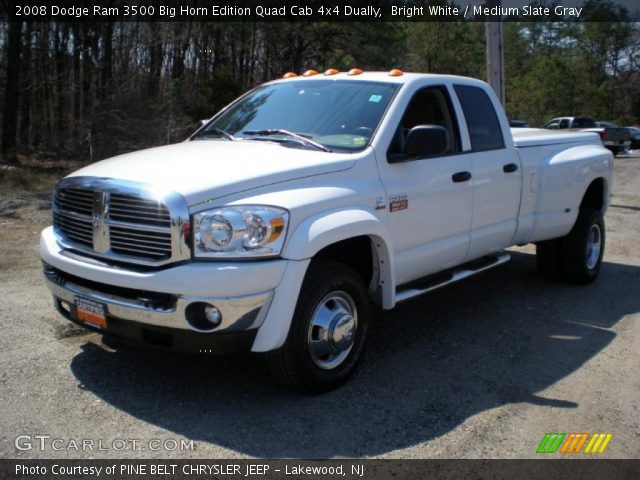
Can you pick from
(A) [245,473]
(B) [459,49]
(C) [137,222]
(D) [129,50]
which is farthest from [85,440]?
(B) [459,49]

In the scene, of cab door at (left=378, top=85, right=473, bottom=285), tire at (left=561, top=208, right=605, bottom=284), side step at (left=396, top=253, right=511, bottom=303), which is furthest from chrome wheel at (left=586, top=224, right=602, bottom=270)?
cab door at (left=378, top=85, right=473, bottom=285)

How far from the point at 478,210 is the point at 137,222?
294 centimetres

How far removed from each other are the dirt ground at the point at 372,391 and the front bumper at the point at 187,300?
1.61 ft

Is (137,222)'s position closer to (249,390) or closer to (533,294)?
(249,390)

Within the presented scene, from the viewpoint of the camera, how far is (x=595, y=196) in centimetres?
751

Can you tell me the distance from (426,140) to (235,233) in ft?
5.38

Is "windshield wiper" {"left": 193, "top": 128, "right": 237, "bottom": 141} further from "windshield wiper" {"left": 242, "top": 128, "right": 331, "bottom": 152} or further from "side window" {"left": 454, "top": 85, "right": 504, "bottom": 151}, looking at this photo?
"side window" {"left": 454, "top": 85, "right": 504, "bottom": 151}

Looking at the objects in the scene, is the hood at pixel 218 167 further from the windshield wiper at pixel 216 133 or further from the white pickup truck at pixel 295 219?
the windshield wiper at pixel 216 133

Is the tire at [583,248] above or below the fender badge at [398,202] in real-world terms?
below

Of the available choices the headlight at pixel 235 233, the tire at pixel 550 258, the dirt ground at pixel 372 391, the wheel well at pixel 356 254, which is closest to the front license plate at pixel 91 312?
the dirt ground at pixel 372 391

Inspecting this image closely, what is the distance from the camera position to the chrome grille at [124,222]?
362 cm

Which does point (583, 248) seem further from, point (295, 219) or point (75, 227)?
point (75, 227)

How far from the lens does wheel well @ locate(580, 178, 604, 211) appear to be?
291 inches

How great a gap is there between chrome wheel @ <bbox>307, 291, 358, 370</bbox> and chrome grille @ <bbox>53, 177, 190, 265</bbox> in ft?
3.12
